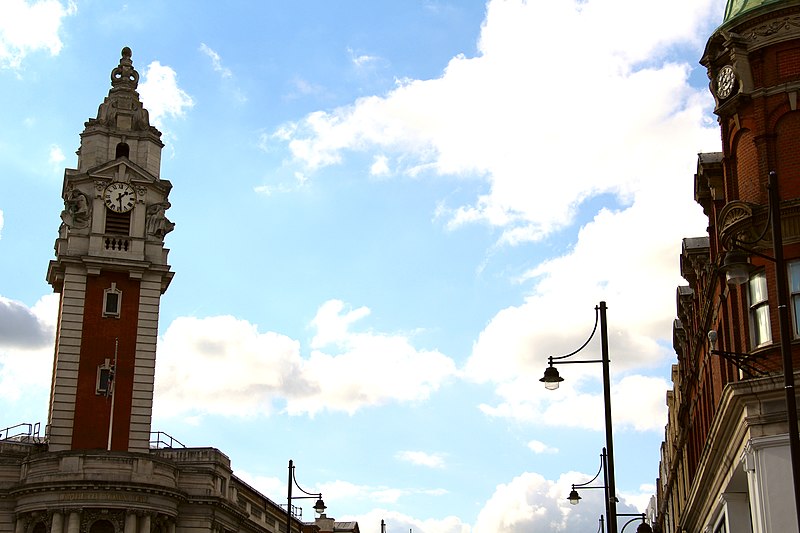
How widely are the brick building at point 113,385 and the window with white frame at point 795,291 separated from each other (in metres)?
37.5

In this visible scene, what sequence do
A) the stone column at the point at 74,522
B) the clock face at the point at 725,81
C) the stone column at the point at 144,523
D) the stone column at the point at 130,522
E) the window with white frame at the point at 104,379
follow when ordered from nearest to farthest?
the clock face at the point at 725,81
the stone column at the point at 74,522
the stone column at the point at 130,522
the stone column at the point at 144,523
the window with white frame at the point at 104,379

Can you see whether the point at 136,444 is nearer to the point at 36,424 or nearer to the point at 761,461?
the point at 36,424

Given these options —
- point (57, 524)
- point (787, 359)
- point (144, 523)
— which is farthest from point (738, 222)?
point (57, 524)

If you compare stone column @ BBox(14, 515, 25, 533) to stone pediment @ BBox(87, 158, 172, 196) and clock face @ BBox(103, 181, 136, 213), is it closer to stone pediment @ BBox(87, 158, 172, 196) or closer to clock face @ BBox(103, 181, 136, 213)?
Result: clock face @ BBox(103, 181, 136, 213)

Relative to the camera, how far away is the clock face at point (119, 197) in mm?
67312

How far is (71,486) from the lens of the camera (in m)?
56.9

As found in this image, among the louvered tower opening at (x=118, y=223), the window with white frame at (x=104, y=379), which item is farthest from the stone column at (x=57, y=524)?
the louvered tower opening at (x=118, y=223)

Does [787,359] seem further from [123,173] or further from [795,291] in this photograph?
[123,173]

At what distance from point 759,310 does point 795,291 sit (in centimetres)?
122

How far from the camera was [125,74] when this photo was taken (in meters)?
72.4

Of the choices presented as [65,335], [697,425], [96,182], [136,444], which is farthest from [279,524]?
[697,425]

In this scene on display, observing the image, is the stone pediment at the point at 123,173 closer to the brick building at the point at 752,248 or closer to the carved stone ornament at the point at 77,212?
the carved stone ornament at the point at 77,212

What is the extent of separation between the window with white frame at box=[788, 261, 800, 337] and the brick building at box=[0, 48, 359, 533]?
3747 centimetres

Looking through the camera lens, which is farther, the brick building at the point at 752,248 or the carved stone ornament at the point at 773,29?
the carved stone ornament at the point at 773,29
